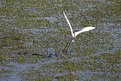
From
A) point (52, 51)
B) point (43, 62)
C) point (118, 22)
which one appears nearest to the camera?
point (43, 62)

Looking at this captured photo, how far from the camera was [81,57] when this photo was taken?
12.6 metres

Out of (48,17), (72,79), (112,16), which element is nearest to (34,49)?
(72,79)

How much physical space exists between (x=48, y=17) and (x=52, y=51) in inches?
151

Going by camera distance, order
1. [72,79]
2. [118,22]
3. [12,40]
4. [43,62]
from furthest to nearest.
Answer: [118,22] < [12,40] < [43,62] < [72,79]

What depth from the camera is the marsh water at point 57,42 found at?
11562 millimetres

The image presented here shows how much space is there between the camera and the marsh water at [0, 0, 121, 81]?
1156 centimetres

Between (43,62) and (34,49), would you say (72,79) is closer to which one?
(43,62)

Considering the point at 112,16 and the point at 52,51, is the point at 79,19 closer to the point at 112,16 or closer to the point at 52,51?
the point at 112,16

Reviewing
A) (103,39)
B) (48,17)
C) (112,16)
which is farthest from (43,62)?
(112,16)

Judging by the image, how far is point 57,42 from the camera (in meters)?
13.8

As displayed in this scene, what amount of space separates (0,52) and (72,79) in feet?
8.57

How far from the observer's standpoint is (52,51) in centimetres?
1299

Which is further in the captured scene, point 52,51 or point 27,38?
point 27,38

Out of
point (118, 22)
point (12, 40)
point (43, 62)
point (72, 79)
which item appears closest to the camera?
point (72, 79)
